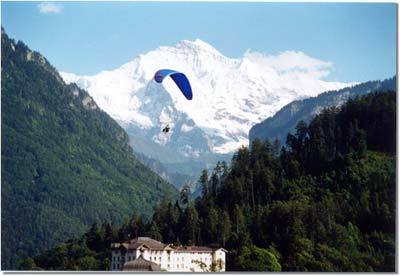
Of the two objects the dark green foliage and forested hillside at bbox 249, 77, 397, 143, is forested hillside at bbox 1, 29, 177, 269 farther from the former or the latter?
the dark green foliage

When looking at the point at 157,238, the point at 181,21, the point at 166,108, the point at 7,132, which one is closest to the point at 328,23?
the point at 181,21

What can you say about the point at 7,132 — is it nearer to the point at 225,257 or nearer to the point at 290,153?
the point at 290,153

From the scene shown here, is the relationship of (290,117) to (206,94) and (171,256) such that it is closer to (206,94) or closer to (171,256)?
(206,94)

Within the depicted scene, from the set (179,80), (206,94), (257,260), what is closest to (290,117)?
(206,94)

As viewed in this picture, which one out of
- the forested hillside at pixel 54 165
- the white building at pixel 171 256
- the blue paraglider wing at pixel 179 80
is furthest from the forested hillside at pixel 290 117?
the blue paraglider wing at pixel 179 80

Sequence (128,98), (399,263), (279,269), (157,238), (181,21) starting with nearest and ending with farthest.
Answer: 1. (399,263)
2. (279,269)
3. (181,21)
4. (157,238)
5. (128,98)

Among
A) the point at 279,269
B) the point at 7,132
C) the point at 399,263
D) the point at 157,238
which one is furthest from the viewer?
the point at 7,132

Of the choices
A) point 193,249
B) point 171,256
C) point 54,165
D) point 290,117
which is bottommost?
point 171,256

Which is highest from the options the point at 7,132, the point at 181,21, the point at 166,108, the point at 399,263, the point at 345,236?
the point at 166,108
